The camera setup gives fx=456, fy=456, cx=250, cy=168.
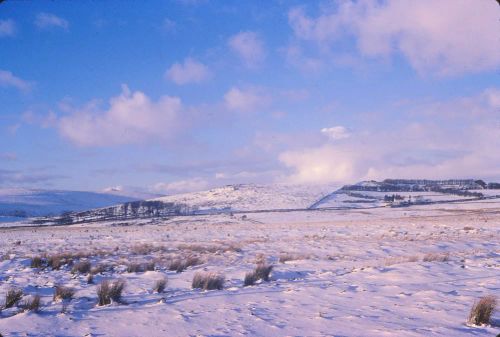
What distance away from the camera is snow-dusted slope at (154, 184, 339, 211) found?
127500mm

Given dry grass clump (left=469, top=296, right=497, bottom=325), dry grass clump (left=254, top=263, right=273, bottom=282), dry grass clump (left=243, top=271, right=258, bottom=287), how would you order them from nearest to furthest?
dry grass clump (left=469, top=296, right=497, bottom=325)
dry grass clump (left=243, top=271, right=258, bottom=287)
dry grass clump (left=254, top=263, right=273, bottom=282)

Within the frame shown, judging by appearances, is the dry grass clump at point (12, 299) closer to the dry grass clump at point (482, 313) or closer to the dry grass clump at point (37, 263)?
the dry grass clump at point (37, 263)

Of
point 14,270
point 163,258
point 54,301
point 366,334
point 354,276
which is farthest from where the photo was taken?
point 163,258

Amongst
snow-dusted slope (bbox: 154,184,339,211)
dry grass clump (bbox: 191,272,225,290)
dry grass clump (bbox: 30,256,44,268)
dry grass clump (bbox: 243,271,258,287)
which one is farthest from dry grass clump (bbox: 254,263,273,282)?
snow-dusted slope (bbox: 154,184,339,211)

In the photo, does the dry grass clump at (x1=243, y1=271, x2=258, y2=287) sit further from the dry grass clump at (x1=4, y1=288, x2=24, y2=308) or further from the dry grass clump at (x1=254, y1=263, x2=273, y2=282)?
the dry grass clump at (x1=4, y1=288, x2=24, y2=308)

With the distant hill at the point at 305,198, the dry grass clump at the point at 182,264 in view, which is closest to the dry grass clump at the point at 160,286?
the dry grass clump at the point at 182,264

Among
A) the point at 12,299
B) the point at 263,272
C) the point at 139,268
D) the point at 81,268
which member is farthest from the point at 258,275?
the point at 81,268

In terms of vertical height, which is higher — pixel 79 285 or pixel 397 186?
pixel 397 186

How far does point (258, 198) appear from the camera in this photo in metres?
149

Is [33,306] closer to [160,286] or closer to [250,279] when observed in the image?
[160,286]

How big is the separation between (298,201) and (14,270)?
11732cm

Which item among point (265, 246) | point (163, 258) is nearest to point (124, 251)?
point (163, 258)

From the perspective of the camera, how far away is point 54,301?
1087 cm

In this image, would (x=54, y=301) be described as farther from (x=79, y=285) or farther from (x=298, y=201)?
(x=298, y=201)
